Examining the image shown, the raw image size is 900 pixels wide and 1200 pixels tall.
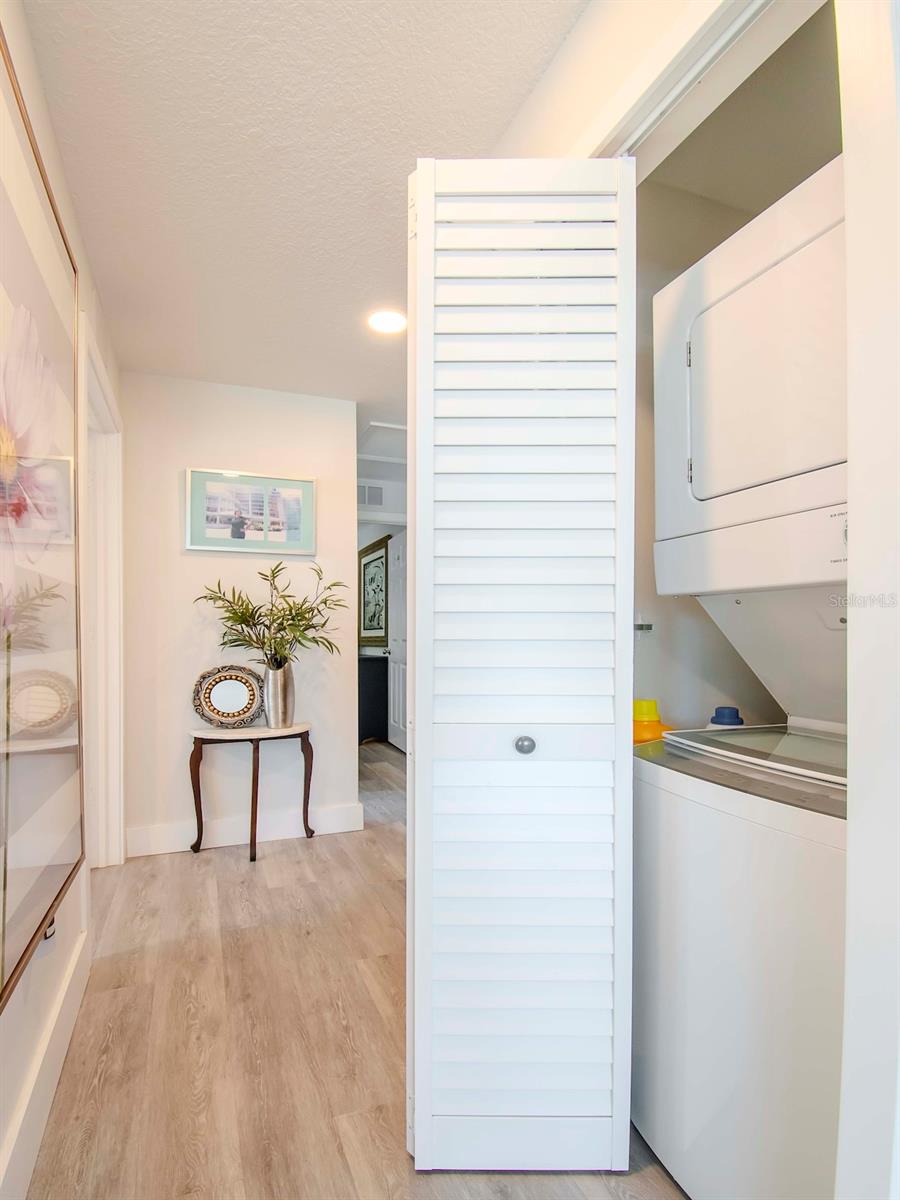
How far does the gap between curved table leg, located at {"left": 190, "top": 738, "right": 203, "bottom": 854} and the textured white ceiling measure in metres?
1.97

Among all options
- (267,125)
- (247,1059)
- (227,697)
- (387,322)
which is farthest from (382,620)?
(267,125)

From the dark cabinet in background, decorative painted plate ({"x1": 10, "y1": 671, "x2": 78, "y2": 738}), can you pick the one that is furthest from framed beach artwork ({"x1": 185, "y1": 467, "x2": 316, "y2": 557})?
the dark cabinet in background

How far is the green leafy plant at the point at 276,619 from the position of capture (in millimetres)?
3281

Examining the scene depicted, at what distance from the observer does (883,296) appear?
65 centimetres

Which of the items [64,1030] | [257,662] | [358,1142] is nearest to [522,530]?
[358,1142]

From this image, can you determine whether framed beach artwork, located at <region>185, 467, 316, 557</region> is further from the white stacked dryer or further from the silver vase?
the white stacked dryer

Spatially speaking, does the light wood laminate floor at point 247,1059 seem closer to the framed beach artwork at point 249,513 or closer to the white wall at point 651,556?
the white wall at point 651,556

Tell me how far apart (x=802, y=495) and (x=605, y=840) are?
743 millimetres

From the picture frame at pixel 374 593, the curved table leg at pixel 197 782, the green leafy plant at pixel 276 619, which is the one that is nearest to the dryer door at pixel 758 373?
the green leafy plant at pixel 276 619

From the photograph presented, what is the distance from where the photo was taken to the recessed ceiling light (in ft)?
8.68

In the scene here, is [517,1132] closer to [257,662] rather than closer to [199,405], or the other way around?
[257,662]

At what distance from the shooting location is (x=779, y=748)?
130 centimetres

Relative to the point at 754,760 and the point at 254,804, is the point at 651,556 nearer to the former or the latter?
the point at 754,760

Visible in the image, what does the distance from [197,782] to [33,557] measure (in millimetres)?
2148
